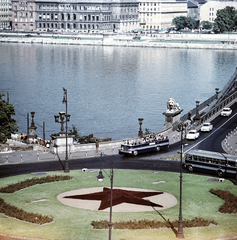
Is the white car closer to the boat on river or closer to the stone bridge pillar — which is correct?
the stone bridge pillar

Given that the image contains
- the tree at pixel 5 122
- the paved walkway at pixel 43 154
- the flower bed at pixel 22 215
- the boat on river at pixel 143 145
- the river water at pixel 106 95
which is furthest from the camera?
the river water at pixel 106 95

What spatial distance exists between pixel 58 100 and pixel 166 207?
9950cm

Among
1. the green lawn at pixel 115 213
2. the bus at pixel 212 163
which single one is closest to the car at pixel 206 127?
the bus at pixel 212 163

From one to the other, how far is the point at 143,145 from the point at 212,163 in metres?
11.2

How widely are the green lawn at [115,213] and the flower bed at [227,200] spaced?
430 millimetres

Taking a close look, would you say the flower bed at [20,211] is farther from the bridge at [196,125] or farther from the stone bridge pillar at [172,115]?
the stone bridge pillar at [172,115]

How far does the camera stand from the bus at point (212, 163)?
53.0 meters

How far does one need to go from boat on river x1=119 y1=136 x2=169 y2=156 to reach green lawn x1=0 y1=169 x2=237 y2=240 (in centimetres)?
874

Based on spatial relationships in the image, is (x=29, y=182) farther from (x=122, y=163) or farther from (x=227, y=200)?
(x=227, y=200)

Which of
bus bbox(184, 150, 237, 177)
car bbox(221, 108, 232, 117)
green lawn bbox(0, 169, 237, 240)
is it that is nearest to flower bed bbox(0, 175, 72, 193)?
green lawn bbox(0, 169, 237, 240)

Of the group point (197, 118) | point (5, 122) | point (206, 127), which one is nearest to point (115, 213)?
point (5, 122)

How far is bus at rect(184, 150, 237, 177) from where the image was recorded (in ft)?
174

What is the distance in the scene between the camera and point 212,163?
53.9m

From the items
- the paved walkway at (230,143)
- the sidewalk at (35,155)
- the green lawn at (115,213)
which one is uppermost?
the green lawn at (115,213)
